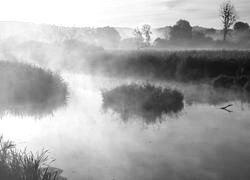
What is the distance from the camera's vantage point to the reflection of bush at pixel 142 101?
1947 centimetres

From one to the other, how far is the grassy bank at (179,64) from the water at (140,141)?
10.4 metres

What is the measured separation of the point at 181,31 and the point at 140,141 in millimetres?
57685

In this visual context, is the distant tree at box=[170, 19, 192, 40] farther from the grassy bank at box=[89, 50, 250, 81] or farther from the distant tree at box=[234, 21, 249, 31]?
the grassy bank at box=[89, 50, 250, 81]

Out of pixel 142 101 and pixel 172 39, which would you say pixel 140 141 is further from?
pixel 172 39

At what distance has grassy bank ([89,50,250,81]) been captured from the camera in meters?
31.4

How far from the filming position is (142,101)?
20250mm

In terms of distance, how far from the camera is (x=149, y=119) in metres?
17.8

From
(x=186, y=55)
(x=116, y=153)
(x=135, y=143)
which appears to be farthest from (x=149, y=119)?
(x=186, y=55)

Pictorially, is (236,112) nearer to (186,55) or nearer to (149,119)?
(149,119)

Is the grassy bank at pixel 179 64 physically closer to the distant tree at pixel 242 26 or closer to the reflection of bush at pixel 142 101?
the reflection of bush at pixel 142 101

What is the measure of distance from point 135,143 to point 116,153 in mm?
1475

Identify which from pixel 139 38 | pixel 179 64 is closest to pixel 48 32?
pixel 139 38

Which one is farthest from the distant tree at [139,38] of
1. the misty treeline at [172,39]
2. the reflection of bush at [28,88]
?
the reflection of bush at [28,88]

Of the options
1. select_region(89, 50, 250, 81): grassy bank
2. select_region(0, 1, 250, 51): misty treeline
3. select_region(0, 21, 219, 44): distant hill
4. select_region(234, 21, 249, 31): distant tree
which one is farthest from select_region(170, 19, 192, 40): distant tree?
select_region(89, 50, 250, 81): grassy bank
